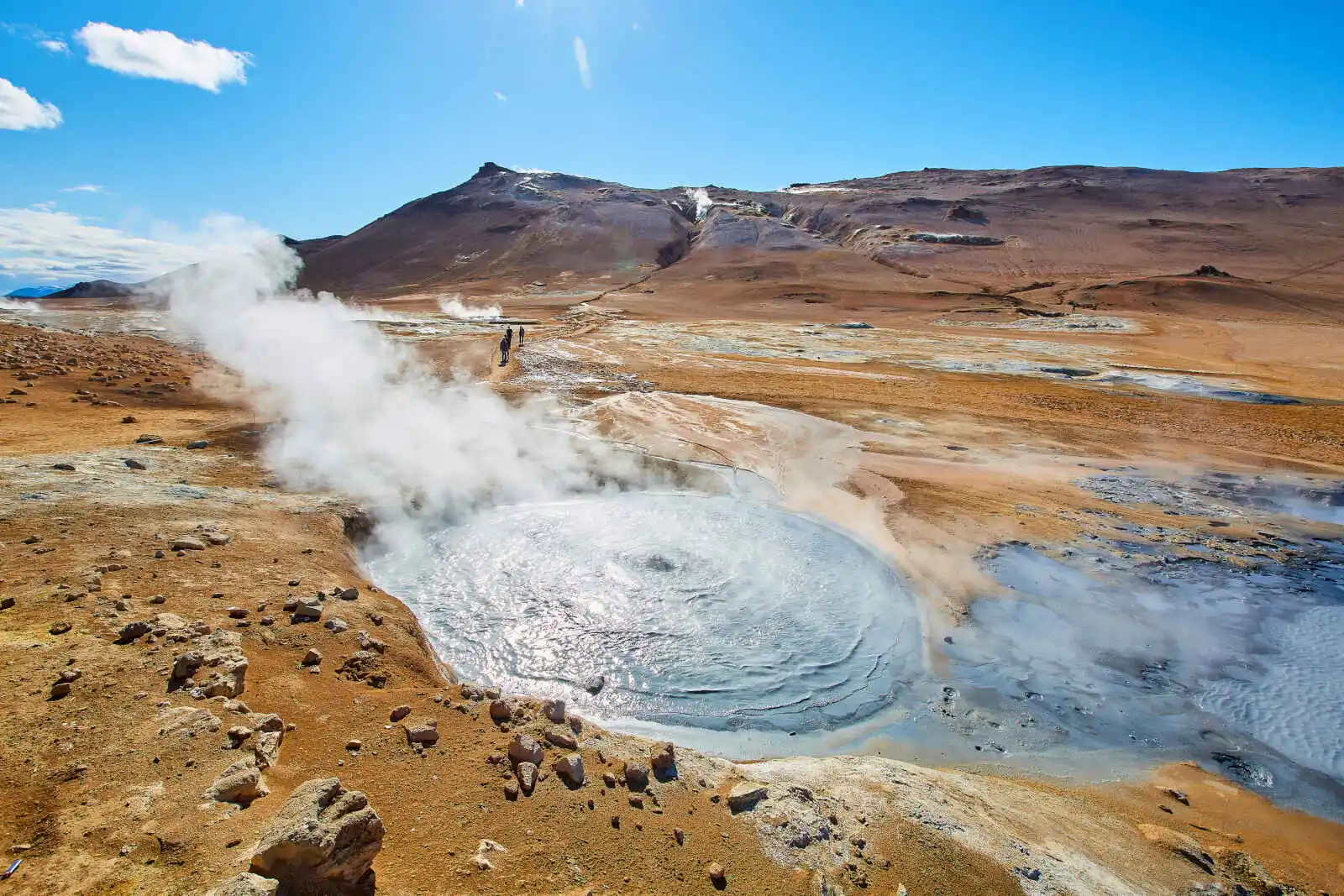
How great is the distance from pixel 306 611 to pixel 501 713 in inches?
99.4

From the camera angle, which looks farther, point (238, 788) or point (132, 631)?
point (132, 631)

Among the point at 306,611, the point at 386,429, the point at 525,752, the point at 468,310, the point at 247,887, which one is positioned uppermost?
the point at 468,310

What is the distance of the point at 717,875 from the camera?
376 cm

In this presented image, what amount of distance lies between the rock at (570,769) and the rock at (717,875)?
3.25 ft

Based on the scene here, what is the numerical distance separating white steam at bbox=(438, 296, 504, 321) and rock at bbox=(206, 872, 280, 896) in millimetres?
38962

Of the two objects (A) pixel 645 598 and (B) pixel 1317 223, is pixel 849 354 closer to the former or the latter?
(A) pixel 645 598

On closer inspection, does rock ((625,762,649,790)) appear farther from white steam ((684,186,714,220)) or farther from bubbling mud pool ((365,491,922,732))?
white steam ((684,186,714,220))

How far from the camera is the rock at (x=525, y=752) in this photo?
4340 mm

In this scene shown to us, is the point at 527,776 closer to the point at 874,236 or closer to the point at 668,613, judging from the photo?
the point at 668,613

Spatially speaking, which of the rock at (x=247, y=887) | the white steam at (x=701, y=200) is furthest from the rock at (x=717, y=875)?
the white steam at (x=701, y=200)

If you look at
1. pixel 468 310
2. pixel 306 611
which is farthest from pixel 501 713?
pixel 468 310

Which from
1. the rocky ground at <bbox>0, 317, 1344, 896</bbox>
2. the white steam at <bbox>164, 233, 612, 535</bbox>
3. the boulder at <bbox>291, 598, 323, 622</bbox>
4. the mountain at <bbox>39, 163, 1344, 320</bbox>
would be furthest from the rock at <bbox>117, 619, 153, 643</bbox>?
the mountain at <bbox>39, 163, 1344, 320</bbox>

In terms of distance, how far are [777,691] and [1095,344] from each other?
116ft

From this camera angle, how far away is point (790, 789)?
4.71 m
